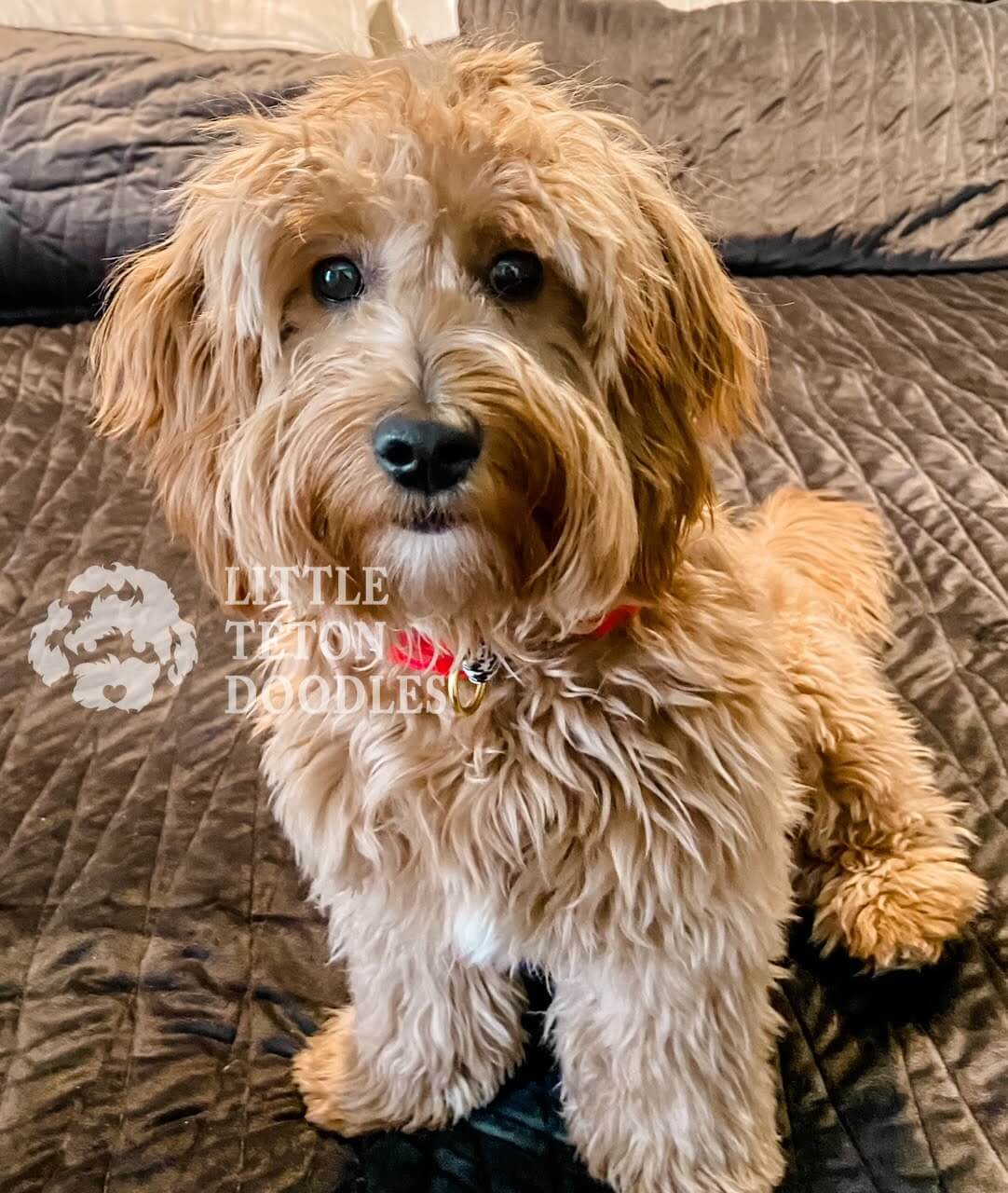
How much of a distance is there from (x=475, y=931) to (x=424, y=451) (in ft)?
1.37

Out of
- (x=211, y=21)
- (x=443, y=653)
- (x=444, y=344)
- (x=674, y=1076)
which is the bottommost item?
(x=674, y=1076)

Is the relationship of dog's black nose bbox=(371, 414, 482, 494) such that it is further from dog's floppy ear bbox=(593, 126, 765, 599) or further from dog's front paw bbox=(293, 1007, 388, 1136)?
dog's front paw bbox=(293, 1007, 388, 1136)

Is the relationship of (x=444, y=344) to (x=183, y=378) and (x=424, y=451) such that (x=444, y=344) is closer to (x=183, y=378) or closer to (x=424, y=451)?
(x=424, y=451)

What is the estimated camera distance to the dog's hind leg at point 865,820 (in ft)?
3.77

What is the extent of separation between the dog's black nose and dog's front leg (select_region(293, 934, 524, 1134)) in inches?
19.3

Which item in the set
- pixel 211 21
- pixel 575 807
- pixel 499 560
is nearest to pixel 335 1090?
pixel 575 807

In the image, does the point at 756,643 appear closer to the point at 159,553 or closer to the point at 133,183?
the point at 159,553

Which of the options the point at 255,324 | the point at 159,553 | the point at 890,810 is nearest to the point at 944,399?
the point at 890,810

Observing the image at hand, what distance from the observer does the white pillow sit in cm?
250

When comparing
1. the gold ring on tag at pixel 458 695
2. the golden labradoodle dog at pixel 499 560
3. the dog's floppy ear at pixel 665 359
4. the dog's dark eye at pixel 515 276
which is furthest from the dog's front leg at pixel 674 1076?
the dog's dark eye at pixel 515 276

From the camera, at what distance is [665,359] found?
909 millimetres

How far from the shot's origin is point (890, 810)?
3.98ft

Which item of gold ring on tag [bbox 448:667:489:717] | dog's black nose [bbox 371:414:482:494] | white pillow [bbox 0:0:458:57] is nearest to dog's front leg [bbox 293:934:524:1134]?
gold ring on tag [bbox 448:667:489:717]

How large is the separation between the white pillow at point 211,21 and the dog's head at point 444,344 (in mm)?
1792
